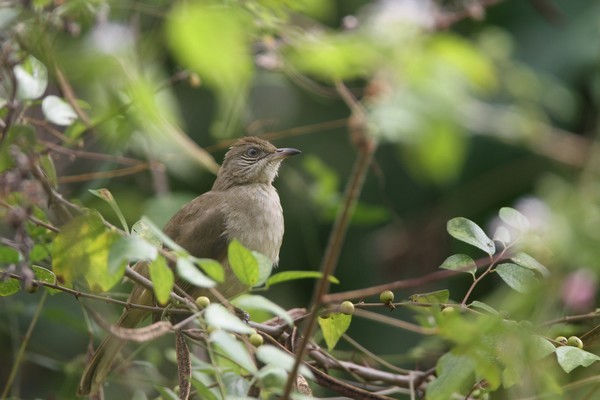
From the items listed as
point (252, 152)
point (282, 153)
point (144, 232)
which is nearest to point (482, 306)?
point (144, 232)

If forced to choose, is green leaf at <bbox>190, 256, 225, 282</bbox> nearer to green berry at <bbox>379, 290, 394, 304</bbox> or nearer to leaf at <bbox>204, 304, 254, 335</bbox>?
leaf at <bbox>204, 304, 254, 335</bbox>

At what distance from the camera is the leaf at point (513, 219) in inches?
125

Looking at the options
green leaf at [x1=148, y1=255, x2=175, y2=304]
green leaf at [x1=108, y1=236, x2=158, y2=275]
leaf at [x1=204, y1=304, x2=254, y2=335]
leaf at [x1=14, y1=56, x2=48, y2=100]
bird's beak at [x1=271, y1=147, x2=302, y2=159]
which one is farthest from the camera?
bird's beak at [x1=271, y1=147, x2=302, y2=159]

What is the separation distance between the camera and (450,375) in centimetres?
261

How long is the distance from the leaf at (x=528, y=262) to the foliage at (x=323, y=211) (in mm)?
16

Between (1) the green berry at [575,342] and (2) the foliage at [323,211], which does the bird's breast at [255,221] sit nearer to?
(2) the foliage at [323,211]

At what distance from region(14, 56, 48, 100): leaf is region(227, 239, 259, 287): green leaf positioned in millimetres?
1169

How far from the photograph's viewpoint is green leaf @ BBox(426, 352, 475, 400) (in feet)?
8.46

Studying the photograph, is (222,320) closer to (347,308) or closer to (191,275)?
(191,275)

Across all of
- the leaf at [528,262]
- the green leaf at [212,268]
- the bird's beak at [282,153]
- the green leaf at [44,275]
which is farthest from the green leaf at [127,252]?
the bird's beak at [282,153]

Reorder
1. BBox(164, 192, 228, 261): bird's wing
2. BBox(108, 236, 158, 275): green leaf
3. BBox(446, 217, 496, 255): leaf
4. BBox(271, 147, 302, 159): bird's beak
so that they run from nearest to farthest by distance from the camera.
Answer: BBox(108, 236, 158, 275): green leaf, BBox(446, 217, 496, 255): leaf, BBox(164, 192, 228, 261): bird's wing, BBox(271, 147, 302, 159): bird's beak

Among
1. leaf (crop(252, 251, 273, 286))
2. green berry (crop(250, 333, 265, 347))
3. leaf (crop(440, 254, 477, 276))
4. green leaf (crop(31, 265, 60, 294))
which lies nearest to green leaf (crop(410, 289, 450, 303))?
leaf (crop(440, 254, 477, 276))

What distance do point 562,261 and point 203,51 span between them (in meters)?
0.81

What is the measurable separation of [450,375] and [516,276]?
0.60 m
